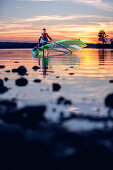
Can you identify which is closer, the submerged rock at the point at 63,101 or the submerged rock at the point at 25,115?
the submerged rock at the point at 25,115

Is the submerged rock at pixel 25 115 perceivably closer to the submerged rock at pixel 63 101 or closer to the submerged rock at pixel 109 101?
the submerged rock at pixel 63 101

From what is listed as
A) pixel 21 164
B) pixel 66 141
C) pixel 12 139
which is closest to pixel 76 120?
pixel 66 141

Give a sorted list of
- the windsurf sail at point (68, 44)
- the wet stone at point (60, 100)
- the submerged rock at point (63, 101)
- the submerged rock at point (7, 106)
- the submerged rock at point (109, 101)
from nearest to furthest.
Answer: the submerged rock at point (7, 106) < the submerged rock at point (109, 101) < the submerged rock at point (63, 101) < the wet stone at point (60, 100) < the windsurf sail at point (68, 44)

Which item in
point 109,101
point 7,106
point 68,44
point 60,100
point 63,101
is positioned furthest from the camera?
point 68,44

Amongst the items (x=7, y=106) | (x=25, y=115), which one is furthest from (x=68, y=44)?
(x=25, y=115)

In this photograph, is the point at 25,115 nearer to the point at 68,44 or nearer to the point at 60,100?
the point at 60,100

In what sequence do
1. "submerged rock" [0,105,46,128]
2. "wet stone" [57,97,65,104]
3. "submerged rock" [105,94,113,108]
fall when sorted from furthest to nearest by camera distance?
"wet stone" [57,97,65,104]
"submerged rock" [105,94,113,108]
"submerged rock" [0,105,46,128]

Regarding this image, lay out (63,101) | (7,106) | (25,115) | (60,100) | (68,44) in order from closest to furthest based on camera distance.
→ (25,115), (7,106), (63,101), (60,100), (68,44)

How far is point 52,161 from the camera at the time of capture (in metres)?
3.90

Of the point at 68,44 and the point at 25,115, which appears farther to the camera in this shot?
the point at 68,44

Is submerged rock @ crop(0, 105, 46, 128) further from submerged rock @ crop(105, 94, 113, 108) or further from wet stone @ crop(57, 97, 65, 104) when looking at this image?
submerged rock @ crop(105, 94, 113, 108)

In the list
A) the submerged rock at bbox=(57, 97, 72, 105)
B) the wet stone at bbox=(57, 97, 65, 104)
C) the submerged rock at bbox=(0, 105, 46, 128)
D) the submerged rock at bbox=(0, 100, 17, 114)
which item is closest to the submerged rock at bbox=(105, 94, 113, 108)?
the submerged rock at bbox=(57, 97, 72, 105)

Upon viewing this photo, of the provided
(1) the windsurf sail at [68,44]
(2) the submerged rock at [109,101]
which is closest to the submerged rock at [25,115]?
(2) the submerged rock at [109,101]

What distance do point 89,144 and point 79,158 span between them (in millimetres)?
588
